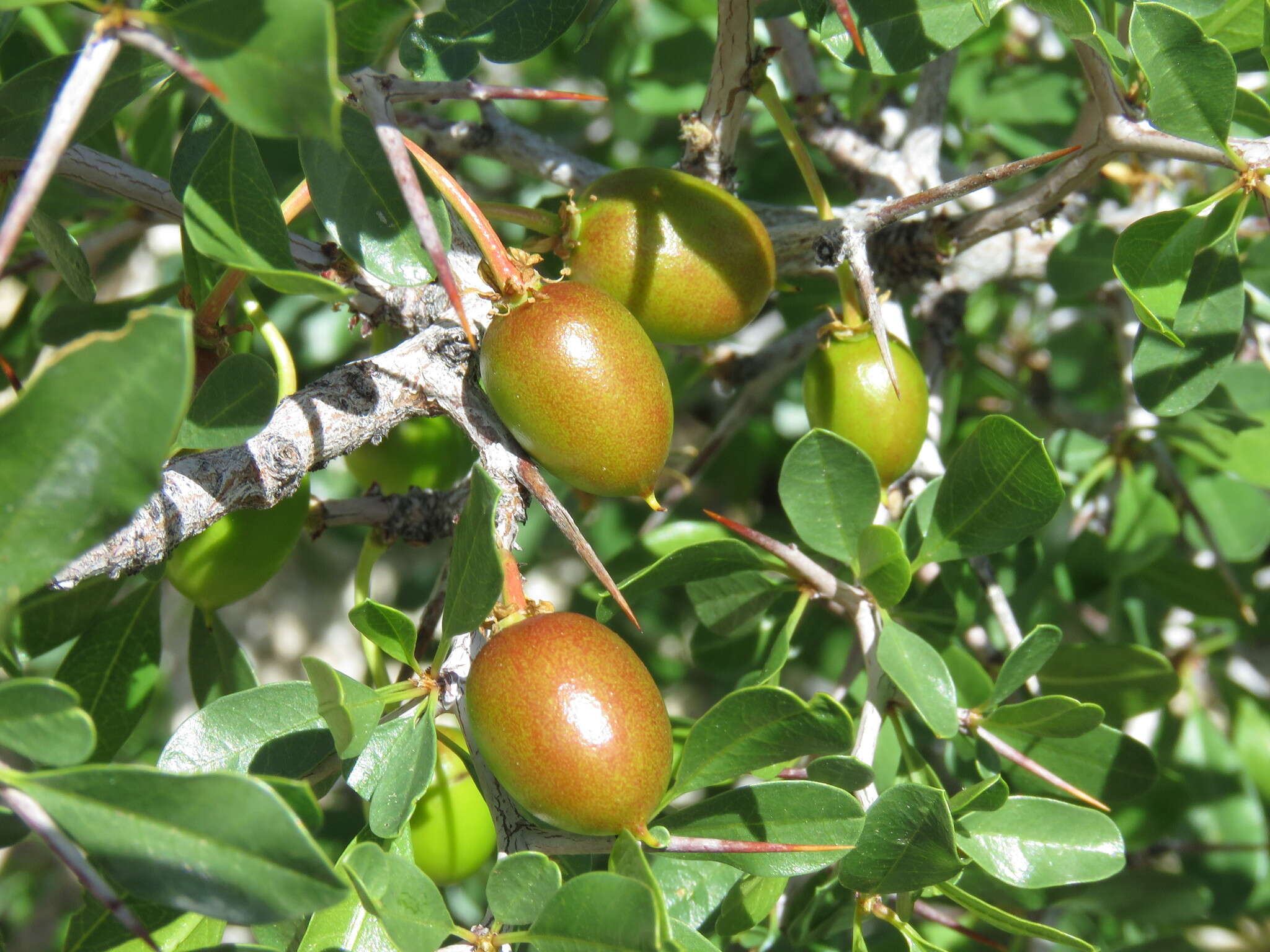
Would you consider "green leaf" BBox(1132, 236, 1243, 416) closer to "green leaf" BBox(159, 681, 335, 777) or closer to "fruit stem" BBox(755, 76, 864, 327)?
"fruit stem" BBox(755, 76, 864, 327)

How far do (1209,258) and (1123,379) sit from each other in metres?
0.84

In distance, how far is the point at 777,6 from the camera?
4.27ft

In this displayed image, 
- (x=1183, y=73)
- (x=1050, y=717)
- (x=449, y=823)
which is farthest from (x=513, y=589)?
(x=1183, y=73)

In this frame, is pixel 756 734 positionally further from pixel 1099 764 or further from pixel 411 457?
pixel 411 457

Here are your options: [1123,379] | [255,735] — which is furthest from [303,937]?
[1123,379]

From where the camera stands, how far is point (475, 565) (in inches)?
32.3

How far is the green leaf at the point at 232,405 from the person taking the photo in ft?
2.93

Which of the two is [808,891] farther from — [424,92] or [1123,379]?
[1123,379]

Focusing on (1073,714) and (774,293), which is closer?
(1073,714)

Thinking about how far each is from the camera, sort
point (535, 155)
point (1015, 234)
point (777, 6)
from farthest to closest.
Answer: point (1015, 234), point (535, 155), point (777, 6)

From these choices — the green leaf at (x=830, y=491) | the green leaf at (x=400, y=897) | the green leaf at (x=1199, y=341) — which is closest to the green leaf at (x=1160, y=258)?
the green leaf at (x=1199, y=341)

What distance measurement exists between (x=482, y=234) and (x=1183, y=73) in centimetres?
68

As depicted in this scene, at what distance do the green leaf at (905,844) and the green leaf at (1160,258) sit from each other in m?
0.56

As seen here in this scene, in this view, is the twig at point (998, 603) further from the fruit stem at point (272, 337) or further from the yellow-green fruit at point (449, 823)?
the fruit stem at point (272, 337)
